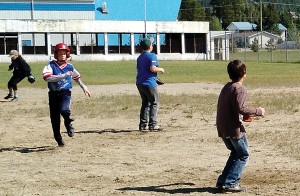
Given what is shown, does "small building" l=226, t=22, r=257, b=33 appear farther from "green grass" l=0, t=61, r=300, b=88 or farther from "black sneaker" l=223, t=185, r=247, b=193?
"black sneaker" l=223, t=185, r=247, b=193

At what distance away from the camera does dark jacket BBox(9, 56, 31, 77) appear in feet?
71.4

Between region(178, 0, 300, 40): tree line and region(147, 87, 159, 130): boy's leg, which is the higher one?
region(178, 0, 300, 40): tree line

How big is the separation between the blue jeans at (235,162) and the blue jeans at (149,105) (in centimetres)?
592

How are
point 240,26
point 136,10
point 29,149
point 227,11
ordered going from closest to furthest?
1. point 29,149
2. point 136,10
3. point 240,26
4. point 227,11

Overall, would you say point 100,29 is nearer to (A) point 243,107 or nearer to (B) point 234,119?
(B) point 234,119

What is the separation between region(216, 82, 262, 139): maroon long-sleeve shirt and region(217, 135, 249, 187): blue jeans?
10 centimetres

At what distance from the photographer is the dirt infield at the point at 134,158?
8367mm

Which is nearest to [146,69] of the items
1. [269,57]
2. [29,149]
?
[29,149]

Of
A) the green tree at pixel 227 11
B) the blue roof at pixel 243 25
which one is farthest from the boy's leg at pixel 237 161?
the green tree at pixel 227 11

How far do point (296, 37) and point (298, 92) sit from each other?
59.1 m

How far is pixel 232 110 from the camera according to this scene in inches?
308

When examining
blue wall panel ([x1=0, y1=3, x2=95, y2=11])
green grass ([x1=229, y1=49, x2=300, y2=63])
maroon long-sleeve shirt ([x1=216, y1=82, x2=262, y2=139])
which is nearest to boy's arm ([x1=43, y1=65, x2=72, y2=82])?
maroon long-sleeve shirt ([x1=216, y1=82, x2=262, y2=139])

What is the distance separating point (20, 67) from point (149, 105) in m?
8.86

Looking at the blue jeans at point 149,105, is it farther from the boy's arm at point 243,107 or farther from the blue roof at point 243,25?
the blue roof at point 243,25
